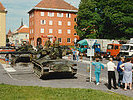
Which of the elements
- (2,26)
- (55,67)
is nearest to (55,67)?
(55,67)

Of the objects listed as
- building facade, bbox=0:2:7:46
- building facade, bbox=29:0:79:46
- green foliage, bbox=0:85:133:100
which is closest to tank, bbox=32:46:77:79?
green foliage, bbox=0:85:133:100

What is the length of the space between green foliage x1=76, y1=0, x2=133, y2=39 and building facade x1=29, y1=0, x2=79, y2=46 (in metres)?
21.8

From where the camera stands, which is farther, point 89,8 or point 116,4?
point 89,8

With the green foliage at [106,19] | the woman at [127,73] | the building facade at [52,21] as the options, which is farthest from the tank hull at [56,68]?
the building facade at [52,21]

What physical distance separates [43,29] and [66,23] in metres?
8.25

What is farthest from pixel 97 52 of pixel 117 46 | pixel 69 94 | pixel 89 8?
pixel 69 94

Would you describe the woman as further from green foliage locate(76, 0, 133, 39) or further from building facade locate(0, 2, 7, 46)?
building facade locate(0, 2, 7, 46)

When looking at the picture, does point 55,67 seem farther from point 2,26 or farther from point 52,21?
point 52,21

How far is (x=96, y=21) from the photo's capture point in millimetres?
44781

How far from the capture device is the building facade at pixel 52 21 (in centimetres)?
6981

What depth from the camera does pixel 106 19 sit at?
40.5 m

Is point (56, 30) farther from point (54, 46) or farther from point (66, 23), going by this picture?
point (54, 46)

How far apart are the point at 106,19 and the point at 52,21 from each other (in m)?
33.8

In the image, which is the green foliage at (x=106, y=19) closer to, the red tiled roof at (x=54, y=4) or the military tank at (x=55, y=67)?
the red tiled roof at (x=54, y=4)
